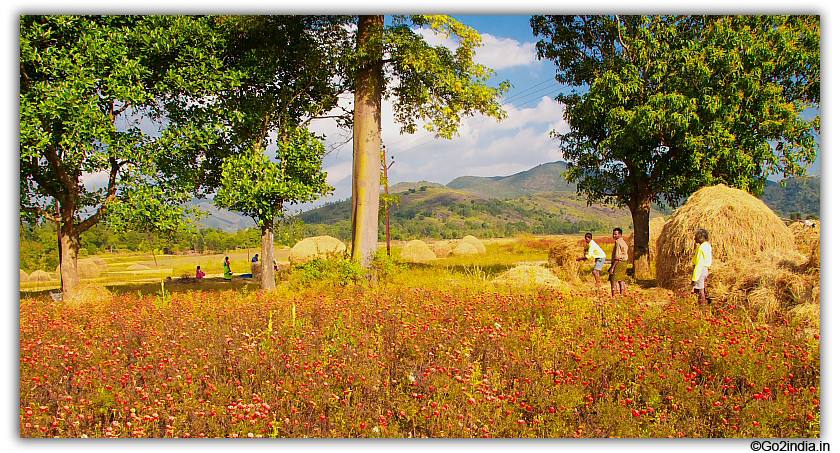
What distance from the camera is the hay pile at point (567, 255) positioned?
1887 centimetres

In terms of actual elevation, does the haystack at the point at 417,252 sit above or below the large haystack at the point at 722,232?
below

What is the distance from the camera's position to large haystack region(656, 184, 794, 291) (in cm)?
1277

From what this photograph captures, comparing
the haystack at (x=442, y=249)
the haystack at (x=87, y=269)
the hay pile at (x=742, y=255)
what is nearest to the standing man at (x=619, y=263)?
the hay pile at (x=742, y=255)

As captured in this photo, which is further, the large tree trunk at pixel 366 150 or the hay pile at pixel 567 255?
the hay pile at pixel 567 255

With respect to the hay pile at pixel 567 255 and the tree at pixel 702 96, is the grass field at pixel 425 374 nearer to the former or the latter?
the tree at pixel 702 96

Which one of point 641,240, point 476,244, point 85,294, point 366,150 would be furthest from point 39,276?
point 476,244

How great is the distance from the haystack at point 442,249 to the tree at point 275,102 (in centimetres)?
2712

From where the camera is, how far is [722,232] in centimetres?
1298

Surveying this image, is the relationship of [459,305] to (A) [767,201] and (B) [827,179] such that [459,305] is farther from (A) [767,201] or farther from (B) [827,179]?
(A) [767,201]

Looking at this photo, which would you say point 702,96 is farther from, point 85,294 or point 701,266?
point 85,294

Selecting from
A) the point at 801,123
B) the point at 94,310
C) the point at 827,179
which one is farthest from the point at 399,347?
the point at 801,123

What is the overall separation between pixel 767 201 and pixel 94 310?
63.2 ft

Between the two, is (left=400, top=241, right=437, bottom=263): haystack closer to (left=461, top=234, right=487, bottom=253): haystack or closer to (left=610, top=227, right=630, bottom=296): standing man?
(left=461, top=234, right=487, bottom=253): haystack

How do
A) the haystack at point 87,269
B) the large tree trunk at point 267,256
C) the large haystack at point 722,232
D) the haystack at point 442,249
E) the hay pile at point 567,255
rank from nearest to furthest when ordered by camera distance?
the large haystack at point 722,232
the large tree trunk at point 267,256
the hay pile at point 567,255
the haystack at point 87,269
the haystack at point 442,249
